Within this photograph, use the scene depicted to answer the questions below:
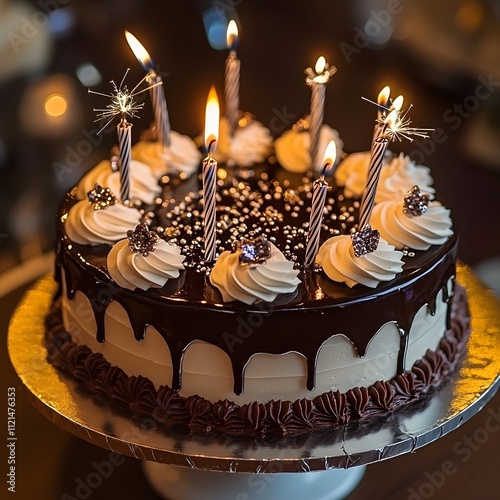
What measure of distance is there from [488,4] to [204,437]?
308 cm

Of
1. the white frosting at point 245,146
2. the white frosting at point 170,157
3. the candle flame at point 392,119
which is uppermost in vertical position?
the candle flame at point 392,119

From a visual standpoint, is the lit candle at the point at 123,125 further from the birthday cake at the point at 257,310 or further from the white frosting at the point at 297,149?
the white frosting at the point at 297,149

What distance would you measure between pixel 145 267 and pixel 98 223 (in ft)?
0.85

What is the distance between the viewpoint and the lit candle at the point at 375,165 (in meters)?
2.07

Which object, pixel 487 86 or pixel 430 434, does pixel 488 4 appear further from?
pixel 430 434

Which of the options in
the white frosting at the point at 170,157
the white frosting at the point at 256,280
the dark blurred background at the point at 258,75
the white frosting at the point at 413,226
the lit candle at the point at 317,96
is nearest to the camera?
the white frosting at the point at 256,280

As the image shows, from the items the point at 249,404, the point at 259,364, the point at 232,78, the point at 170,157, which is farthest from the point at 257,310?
the point at 232,78

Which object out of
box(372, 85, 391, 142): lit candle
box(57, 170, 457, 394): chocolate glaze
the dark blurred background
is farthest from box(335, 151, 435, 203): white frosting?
the dark blurred background

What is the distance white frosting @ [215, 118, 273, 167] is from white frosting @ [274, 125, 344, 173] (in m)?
0.05

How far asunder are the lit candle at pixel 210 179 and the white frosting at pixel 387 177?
0.51 metres

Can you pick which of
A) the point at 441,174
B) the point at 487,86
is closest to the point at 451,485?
the point at 441,174

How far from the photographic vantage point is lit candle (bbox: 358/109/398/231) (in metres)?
2.07

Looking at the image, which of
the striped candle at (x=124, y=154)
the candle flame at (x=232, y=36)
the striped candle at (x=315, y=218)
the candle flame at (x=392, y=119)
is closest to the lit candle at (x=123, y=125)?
the striped candle at (x=124, y=154)

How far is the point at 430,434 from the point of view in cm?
207
